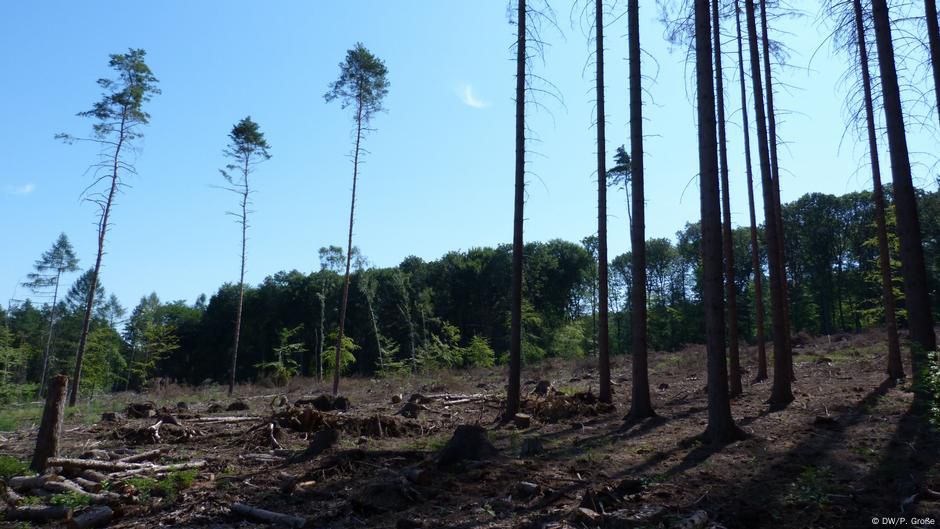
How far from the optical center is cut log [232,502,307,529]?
18.7 ft

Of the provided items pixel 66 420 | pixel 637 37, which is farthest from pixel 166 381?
pixel 637 37

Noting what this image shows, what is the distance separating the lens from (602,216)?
13.5 m

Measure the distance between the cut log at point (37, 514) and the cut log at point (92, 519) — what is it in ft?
1.15

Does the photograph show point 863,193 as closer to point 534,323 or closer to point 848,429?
point 534,323

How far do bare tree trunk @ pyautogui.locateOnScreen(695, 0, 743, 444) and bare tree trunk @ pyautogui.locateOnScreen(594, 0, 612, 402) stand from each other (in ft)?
14.6

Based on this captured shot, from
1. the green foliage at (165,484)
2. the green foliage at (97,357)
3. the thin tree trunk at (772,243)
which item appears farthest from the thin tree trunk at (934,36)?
the green foliage at (97,357)

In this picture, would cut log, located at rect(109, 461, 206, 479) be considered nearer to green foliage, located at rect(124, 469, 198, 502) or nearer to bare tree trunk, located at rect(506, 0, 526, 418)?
green foliage, located at rect(124, 469, 198, 502)

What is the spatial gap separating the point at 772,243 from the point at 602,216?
12.0 ft

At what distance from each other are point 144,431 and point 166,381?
22.0 m

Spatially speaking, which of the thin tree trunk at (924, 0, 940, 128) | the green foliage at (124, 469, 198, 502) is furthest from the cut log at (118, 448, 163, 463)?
the thin tree trunk at (924, 0, 940, 128)

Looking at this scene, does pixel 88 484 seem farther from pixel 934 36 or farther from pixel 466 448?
pixel 934 36

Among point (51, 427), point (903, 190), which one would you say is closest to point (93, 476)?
point (51, 427)

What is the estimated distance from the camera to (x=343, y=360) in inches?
1249

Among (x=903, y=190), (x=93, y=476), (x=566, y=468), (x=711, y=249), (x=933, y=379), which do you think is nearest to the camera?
(x=933, y=379)
